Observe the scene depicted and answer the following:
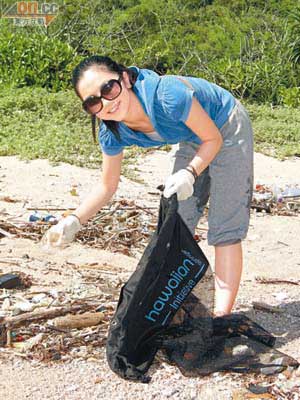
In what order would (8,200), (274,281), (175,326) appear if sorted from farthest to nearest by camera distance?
(8,200)
(274,281)
(175,326)

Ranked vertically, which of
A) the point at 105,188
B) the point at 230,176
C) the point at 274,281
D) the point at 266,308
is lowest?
the point at 274,281

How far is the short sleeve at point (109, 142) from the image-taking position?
142 inches

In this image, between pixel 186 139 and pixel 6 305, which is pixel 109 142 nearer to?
pixel 186 139

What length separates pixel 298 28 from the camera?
12750mm

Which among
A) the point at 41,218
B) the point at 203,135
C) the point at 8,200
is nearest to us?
the point at 203,135

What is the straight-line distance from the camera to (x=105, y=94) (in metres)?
3.25

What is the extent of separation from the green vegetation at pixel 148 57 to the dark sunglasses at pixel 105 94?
13.9 ft

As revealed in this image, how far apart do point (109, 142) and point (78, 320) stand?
31.2 inches

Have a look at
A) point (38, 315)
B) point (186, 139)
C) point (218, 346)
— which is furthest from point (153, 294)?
point (186, 139)

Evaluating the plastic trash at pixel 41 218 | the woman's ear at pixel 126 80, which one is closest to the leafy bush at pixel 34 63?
the plastic trash at pixel 41 218

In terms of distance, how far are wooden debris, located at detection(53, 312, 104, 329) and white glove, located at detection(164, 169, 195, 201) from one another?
0.69 metres

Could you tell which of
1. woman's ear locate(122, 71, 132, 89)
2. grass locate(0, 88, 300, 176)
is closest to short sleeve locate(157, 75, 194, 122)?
woman's ear locate(122, 71, 132, 89)

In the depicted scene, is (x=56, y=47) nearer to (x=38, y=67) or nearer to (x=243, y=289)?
(x=38, y=67)
